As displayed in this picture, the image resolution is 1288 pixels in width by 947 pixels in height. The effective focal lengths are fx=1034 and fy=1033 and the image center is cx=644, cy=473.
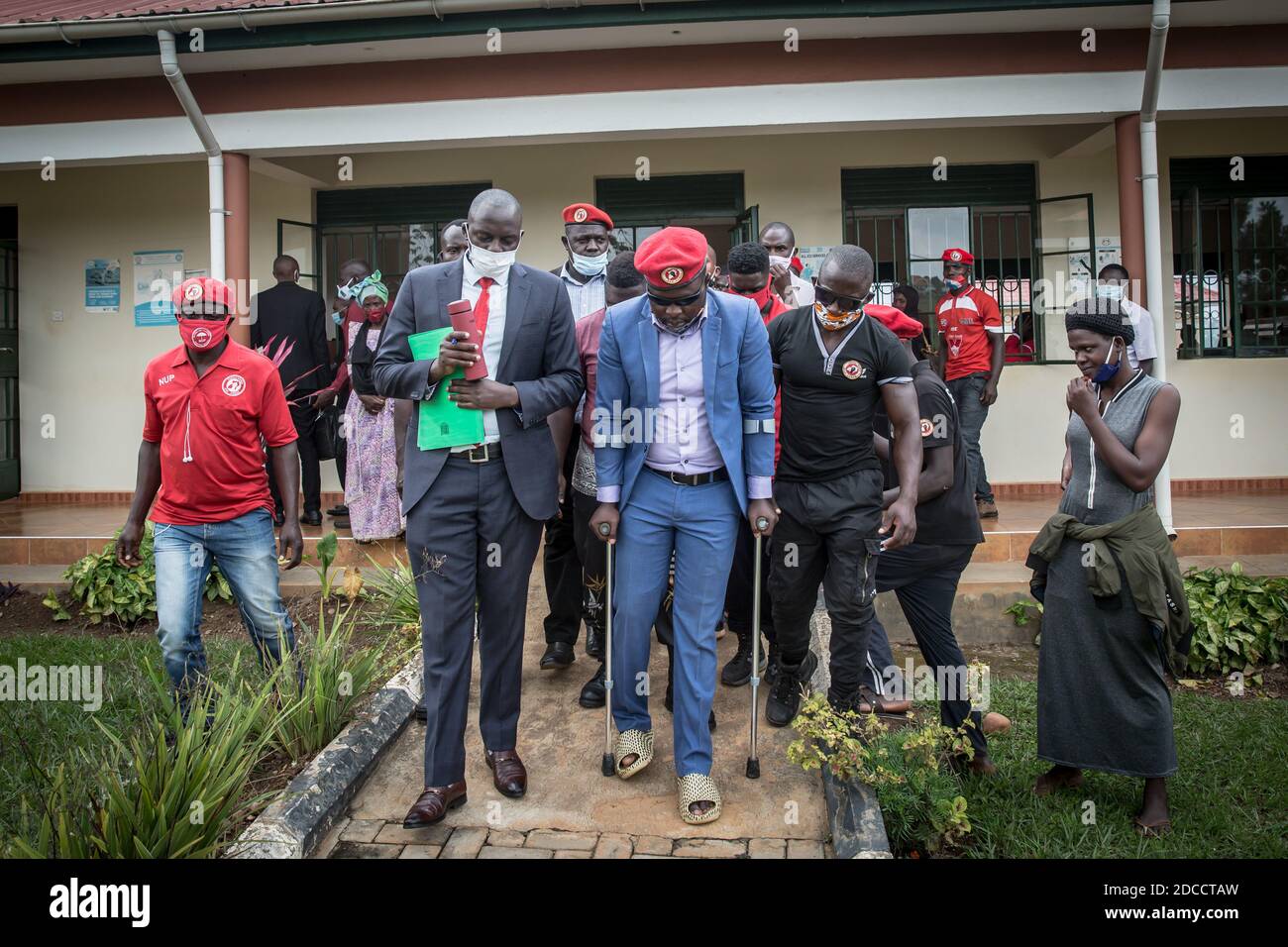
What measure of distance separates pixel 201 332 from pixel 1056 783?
4.14m

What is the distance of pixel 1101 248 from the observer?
31.2 feet

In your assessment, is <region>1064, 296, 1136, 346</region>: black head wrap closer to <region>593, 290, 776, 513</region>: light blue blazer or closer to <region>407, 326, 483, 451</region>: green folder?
<region>593, 290, 776, 513</region>: light blue blazer

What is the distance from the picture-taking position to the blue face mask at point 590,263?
5.34 metres

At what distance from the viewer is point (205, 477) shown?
4.47 meters

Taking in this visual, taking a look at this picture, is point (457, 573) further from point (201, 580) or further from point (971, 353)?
point (971, 353)

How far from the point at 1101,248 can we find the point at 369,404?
673 cm

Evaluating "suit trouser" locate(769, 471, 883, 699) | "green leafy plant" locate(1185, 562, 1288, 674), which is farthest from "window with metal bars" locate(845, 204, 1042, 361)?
"suit trouser" locate(769, 471, 883, 699)

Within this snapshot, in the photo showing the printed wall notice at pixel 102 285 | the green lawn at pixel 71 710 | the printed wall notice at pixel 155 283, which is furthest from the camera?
the printed wall notice at pixel 102 285

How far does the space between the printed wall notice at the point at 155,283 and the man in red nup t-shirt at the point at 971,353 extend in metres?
7.38

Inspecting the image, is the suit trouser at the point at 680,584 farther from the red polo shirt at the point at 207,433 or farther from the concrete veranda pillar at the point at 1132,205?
the concrete veranda pillar at the point at 1132,205

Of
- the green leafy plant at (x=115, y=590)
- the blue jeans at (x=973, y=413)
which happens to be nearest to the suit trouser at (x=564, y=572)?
the green leafy plant at (x=115, y=590)

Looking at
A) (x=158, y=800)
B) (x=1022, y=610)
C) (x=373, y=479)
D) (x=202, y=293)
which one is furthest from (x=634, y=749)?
(x=373, y=479)

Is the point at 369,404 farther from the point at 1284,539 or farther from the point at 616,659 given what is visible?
the point at 1284,539
